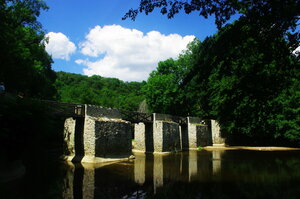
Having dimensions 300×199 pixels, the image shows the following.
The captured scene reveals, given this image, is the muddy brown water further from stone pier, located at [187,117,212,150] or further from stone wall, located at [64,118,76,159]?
stone pier, located at [187,117,212,150]

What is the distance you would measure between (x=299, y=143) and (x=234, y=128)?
257 inches

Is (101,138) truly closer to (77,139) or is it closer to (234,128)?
(77,139)

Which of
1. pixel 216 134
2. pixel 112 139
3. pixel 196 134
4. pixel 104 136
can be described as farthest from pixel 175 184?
pixel 216 134

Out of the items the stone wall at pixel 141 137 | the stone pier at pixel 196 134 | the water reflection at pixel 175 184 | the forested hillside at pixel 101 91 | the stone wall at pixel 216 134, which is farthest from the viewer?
the forested hillside at pixel 101 91

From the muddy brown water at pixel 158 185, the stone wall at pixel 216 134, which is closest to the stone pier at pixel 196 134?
the stone wall at pixel 216 134

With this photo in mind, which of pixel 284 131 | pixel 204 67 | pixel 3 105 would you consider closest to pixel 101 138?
pixel 3 105

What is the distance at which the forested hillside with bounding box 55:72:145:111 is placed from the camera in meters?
40.7

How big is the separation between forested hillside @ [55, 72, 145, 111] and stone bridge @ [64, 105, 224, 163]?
21150 mm

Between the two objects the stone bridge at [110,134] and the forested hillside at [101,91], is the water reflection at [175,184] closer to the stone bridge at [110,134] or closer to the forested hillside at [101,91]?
the stone bridge at [110,134]

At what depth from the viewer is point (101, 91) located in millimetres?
55031

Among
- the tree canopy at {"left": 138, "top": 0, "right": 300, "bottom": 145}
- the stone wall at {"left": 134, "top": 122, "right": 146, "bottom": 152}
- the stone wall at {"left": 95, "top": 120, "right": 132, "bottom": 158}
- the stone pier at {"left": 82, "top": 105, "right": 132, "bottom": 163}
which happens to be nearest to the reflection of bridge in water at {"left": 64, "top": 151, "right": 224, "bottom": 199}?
the stone pier at {"left": 82, "top": 105, "right": 132, "bottom": 163}

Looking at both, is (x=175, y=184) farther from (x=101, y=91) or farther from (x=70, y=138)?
(x=101, y=91)

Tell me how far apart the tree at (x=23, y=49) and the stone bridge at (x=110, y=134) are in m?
5.38

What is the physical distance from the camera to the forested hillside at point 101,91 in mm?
40700
